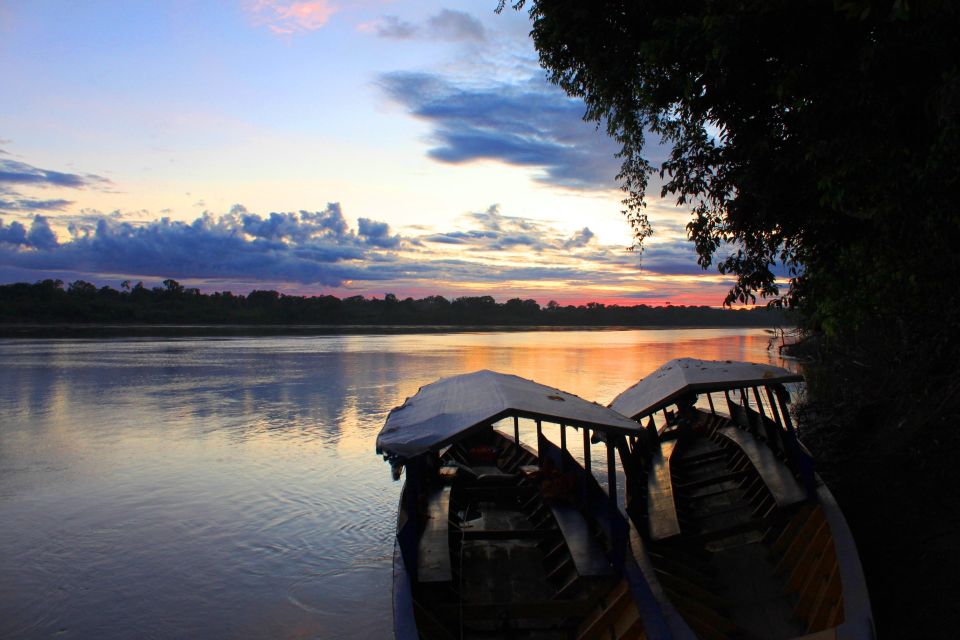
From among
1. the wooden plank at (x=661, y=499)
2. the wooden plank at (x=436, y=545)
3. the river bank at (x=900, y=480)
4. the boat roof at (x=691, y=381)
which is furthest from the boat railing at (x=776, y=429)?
the wooden plank at (x=436, y=545)

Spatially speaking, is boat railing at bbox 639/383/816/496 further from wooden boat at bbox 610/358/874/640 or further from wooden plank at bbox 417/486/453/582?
wooden plank at bbox 417/486/453/582

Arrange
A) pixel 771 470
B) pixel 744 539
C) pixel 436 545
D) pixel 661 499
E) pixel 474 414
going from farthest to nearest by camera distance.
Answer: pixel 661 499 < pixel 771 470 < pixel 744 539 < pixel 436 545 < pixel 474 414

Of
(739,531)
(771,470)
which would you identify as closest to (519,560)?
(739,531)

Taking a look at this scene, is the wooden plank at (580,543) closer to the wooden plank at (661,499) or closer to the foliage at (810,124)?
the wooden plank at (661,499)

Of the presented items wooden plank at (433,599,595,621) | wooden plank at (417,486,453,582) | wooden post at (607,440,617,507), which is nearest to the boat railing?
wooden post at (607,440,617,507)

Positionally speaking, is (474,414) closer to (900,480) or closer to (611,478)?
(611,478)

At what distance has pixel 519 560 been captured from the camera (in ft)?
21.3

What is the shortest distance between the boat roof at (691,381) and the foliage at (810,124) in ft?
3.42

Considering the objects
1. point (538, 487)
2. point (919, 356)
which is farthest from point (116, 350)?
point (919, 356)

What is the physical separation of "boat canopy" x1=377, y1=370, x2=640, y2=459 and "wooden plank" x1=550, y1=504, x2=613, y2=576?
1187mm

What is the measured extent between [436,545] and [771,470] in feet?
15.1

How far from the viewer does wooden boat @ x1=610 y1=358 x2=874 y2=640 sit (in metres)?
5.35

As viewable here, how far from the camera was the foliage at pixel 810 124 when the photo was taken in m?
5.54

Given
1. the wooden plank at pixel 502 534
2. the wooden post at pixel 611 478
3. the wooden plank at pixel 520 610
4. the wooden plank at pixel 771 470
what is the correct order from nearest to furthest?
the wooden plank at pixel 520 610 → the wooden post at pixel 611 478 → the wooden plank at pixel 502 534 → the wooden plank at pixel 771 470
